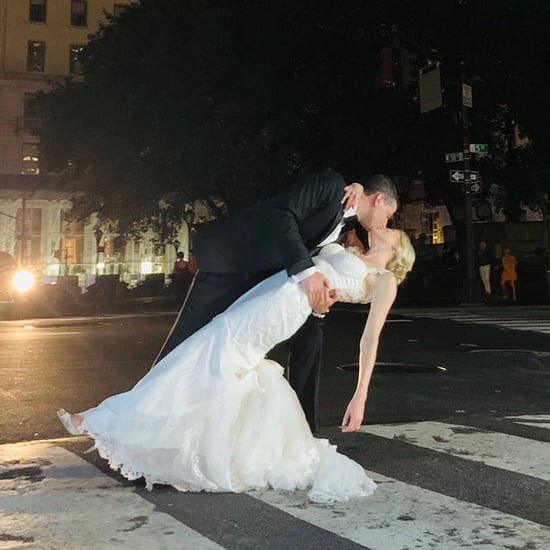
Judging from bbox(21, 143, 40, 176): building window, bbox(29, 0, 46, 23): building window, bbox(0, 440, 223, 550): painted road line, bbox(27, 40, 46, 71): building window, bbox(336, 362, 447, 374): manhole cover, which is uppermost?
bbox(29, 0, 46, 23): building window

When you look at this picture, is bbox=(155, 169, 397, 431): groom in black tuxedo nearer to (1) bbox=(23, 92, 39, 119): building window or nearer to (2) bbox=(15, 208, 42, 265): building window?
(2) bbox=(15, 208, 42, 265): building window

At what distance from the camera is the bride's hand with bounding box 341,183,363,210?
12.6ft

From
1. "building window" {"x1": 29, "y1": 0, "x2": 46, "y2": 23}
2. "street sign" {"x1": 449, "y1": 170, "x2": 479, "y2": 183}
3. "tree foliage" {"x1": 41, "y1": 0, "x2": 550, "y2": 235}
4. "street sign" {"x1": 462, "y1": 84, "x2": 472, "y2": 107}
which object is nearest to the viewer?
"street sign" {"x1": 462, "y1": 84, "x2": 472, "y2": 107}

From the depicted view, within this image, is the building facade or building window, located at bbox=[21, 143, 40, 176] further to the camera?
building window, located at bbox=[21, 143, 40, 176]

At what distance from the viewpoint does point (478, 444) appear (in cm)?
456

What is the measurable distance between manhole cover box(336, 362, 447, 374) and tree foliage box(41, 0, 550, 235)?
16.4m

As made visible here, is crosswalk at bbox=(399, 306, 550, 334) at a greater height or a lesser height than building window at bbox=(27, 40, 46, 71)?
lesser

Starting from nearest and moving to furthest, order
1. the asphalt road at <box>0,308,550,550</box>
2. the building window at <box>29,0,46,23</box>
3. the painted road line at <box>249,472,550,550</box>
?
the painted road line at <box>249,472,550,550</box> < the asphalt road at <box>0,308,550,550</box> < the building window at <box>29,0,46,23</box>

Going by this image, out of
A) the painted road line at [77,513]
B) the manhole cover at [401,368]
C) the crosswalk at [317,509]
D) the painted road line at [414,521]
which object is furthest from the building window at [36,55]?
the painted road line at [414,521]

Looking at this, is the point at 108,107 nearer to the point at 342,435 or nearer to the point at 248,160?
the point at 248,160

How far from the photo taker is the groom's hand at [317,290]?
3.53m

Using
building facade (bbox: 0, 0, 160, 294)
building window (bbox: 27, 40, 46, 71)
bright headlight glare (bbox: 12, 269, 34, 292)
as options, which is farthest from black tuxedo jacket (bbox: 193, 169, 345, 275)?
building window (bbox: 27, 40, 46, 71)

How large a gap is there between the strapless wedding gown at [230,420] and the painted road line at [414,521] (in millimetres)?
121

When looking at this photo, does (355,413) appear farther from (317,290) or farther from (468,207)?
(468,207)
